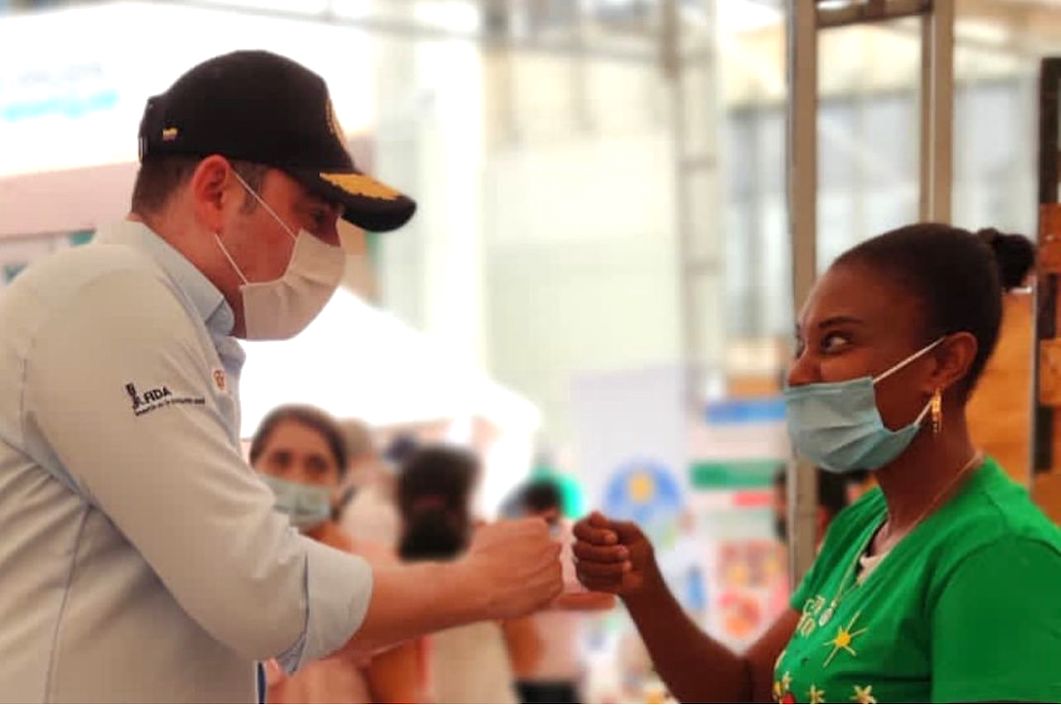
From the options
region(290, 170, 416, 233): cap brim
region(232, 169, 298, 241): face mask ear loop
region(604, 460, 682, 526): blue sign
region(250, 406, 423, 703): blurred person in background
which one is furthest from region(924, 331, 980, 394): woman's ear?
region(604, 460, 682, 526): blue sign

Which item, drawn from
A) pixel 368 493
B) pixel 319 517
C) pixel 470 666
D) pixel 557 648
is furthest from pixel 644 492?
pixel 319 517

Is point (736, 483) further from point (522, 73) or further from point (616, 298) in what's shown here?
point (522, 73)

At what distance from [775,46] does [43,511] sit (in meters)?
7.48

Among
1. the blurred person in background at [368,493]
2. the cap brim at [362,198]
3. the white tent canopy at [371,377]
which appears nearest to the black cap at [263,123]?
the cap brim at [362,198]

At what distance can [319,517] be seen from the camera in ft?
9.66

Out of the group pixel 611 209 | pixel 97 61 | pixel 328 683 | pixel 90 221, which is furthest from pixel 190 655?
pixel 611 209

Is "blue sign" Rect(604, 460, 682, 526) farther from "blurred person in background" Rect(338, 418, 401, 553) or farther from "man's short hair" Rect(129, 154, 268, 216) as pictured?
"man's short hair" Rect(129, 154, 268, 216)

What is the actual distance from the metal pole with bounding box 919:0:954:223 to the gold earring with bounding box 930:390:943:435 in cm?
39

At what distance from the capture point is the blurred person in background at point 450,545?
2914mm

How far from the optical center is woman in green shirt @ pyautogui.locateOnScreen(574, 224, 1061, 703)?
1.20 meters

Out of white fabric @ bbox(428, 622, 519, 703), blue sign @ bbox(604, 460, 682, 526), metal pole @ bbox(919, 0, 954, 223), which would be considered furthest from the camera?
blue sign @ bbox(604, 460, 682, 526)

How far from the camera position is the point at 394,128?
337 inches

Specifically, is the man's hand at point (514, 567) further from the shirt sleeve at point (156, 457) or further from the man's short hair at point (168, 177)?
the man's short hair at point (168, 177)

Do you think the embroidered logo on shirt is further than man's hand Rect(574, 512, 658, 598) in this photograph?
No
